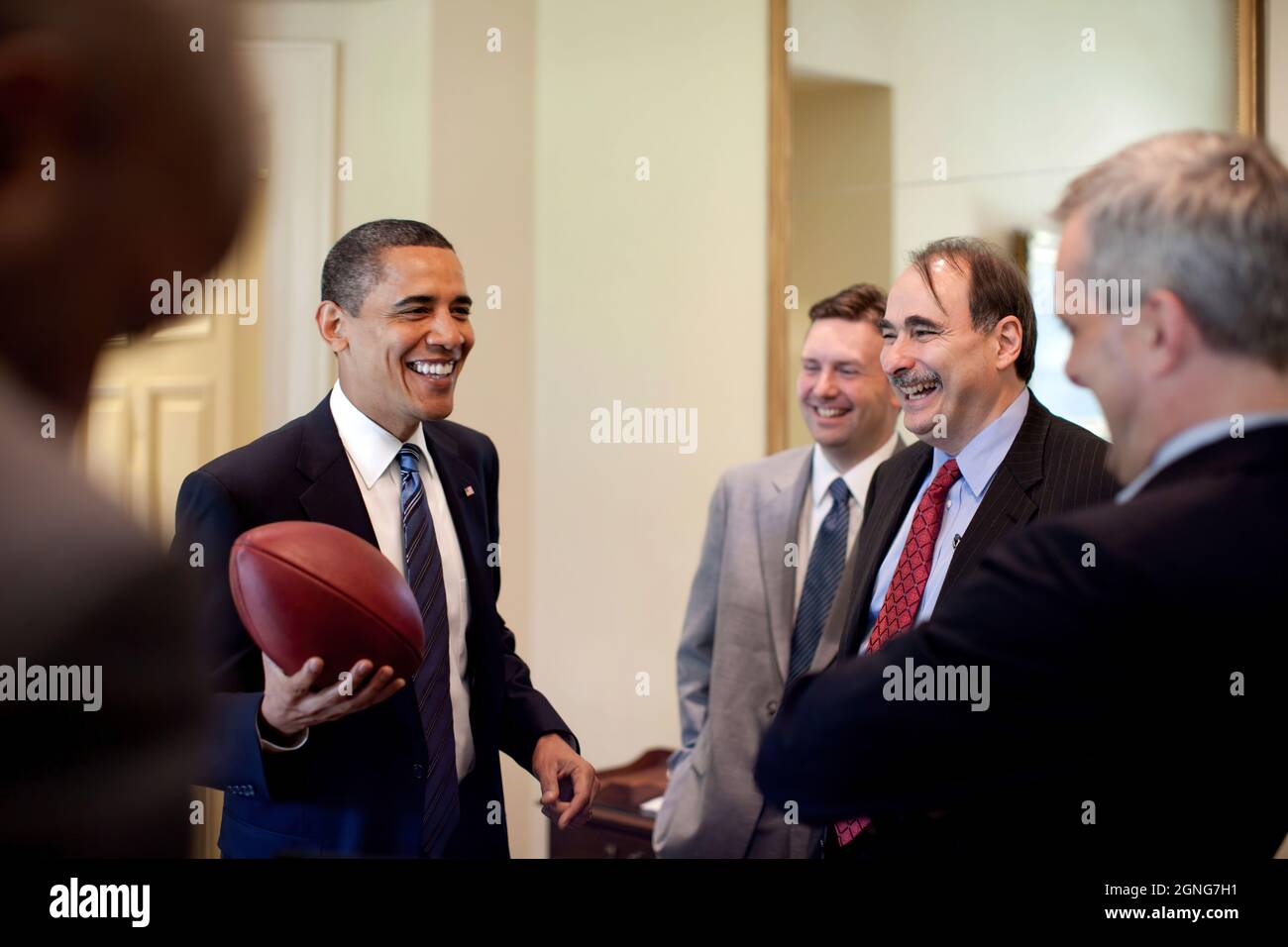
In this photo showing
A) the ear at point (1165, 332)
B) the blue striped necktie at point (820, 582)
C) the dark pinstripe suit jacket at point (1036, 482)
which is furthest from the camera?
the blue striped necktie at point (820, 582)

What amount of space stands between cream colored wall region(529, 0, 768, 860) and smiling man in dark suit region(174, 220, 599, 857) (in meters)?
0.57

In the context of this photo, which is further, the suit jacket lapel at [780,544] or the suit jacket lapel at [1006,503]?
the suit jacket lapel at [780,544]

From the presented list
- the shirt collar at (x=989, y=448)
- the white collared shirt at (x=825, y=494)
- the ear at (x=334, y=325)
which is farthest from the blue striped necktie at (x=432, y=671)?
the shirt collar at (x=989, y=448)

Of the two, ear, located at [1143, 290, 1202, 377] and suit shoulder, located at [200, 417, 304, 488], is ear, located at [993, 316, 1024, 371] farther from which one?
suit shoulder, located at [200, 417, 304, 488]

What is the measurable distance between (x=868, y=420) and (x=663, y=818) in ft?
3.13

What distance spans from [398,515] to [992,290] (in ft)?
3.53

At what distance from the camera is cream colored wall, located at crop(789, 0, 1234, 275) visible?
7.91 ft

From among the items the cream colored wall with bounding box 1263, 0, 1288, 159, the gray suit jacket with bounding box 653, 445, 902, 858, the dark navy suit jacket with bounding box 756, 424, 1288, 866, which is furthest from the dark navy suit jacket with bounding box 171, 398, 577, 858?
the cream colored wall with bounding box 1263, 0, 1288, 159

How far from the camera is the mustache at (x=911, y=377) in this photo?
1813 mm

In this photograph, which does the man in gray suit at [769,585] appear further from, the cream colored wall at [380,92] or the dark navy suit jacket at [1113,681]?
the cream colored wall at [380,92]

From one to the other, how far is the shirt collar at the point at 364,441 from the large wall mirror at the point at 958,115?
3.35 feet

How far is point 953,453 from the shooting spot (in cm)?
182

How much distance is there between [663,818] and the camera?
232cm

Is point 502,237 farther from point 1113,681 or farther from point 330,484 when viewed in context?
point 1113,681
